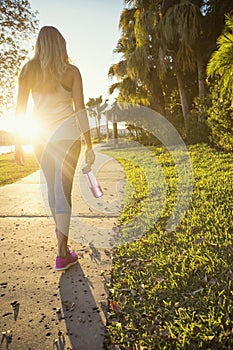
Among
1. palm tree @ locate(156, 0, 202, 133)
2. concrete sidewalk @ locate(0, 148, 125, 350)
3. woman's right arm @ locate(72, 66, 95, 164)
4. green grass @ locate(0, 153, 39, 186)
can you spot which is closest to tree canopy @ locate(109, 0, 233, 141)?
palm tree @ locate(156, 0, 202, 133)

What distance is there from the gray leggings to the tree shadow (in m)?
0.54

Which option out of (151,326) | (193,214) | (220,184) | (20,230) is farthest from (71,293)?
(220,184)

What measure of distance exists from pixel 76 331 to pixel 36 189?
169 inches

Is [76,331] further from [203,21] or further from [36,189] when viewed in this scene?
[203,21]

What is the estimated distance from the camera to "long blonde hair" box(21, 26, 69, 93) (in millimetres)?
2143

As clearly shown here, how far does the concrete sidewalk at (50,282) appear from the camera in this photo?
1.54 metres

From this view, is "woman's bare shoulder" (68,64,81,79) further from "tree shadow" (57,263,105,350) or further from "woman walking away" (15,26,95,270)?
"tree shadow" (57,263,105,350)

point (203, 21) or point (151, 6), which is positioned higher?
point (151, 6)

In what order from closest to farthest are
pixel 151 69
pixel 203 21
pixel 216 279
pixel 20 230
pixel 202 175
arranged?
pixel 216 279 → pixel 20 230 → pixel 202 175 → pixel 203 21 → pixel 151 69

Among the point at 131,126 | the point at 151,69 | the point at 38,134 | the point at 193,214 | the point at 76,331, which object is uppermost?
the point at 151,69

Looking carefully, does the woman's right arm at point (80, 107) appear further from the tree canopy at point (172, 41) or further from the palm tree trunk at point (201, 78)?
the palm tree trunk at point (201, 78)

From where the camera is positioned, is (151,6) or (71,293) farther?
(151,6)

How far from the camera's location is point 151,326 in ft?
5.13

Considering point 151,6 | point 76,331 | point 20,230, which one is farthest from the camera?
point 151,6
